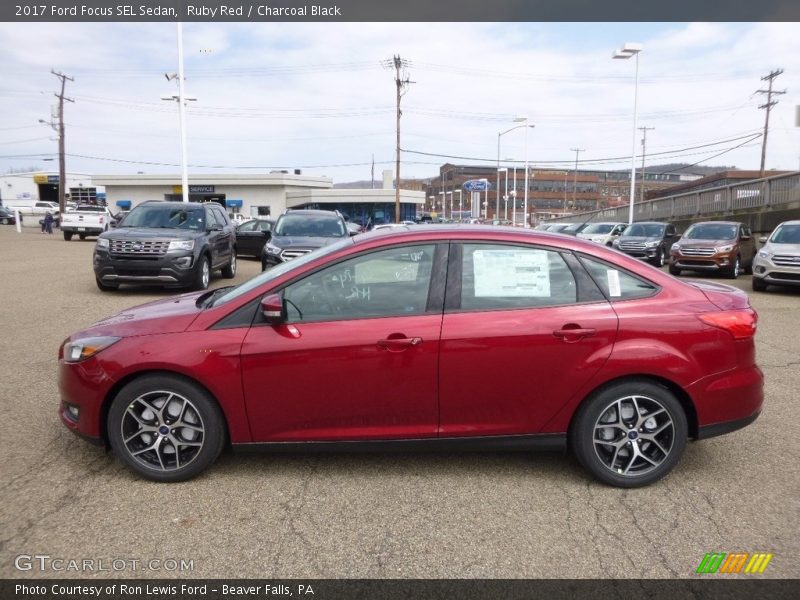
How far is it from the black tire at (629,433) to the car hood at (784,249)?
11583mm

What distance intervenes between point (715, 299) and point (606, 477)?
1.33m

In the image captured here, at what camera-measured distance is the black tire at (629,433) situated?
3.77m

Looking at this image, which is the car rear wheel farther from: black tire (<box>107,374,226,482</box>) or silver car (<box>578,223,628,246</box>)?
silver car (<box>578,223,628,246</box>)

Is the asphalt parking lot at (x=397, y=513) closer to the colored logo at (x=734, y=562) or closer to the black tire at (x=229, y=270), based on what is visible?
the colored logo at (x=734, y=562)

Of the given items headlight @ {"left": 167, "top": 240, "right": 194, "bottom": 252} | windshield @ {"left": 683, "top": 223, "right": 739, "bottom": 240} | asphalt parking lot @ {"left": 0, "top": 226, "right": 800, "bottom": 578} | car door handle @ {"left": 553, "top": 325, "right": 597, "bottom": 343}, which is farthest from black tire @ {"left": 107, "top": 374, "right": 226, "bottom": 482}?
windshield @ {"left": 683, "top": 223, "right": 739, "bottom": 240}

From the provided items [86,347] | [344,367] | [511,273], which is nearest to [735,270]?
[511,273]

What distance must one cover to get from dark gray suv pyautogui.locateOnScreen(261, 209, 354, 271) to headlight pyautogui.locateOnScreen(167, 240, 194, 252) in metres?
1.76

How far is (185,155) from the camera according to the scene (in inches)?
1029

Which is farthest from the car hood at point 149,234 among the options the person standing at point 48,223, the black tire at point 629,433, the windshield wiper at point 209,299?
the person standing at point 48,223

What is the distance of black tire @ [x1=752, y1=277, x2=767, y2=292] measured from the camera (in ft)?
45.8

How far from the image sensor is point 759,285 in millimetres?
14156

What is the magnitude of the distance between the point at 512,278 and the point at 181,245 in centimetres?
870

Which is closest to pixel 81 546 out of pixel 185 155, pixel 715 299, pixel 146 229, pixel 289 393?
pixel 289 393

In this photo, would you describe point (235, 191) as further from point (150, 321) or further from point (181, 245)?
point (150, 321)
